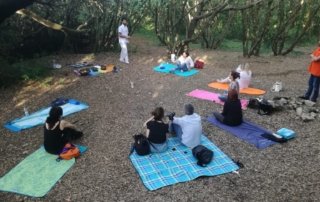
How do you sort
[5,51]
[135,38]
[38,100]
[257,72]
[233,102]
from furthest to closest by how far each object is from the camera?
[135,38] → [257,72] → [5,51] → [38,100] → [233,102]

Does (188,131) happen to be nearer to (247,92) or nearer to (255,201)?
(255,201)

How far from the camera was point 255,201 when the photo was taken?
4898mm

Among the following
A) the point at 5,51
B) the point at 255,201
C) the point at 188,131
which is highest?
the point at 5,51

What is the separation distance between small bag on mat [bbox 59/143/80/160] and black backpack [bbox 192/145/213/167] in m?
2.26

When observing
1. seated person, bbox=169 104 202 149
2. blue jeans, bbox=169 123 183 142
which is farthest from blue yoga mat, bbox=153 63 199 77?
seated person, bbox=169 104 202 149

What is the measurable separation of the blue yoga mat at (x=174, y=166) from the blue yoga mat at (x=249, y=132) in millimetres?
822

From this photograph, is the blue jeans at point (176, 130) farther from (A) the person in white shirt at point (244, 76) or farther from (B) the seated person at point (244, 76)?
(A) the person in white shirt at point (244, 76)

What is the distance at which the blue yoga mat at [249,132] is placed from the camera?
660 centimetres

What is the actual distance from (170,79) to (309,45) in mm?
9617

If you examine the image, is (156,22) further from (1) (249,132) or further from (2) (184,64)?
(1) (249,132)

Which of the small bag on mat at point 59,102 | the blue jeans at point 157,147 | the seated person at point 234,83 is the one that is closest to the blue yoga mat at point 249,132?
the seated person at point 234,83

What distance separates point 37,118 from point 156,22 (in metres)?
9.52

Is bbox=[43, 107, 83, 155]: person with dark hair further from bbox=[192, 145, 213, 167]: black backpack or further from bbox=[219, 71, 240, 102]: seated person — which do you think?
bbox=[219, 71, 240, 102]: seated person

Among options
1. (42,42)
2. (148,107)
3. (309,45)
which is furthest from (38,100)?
(309,45)
